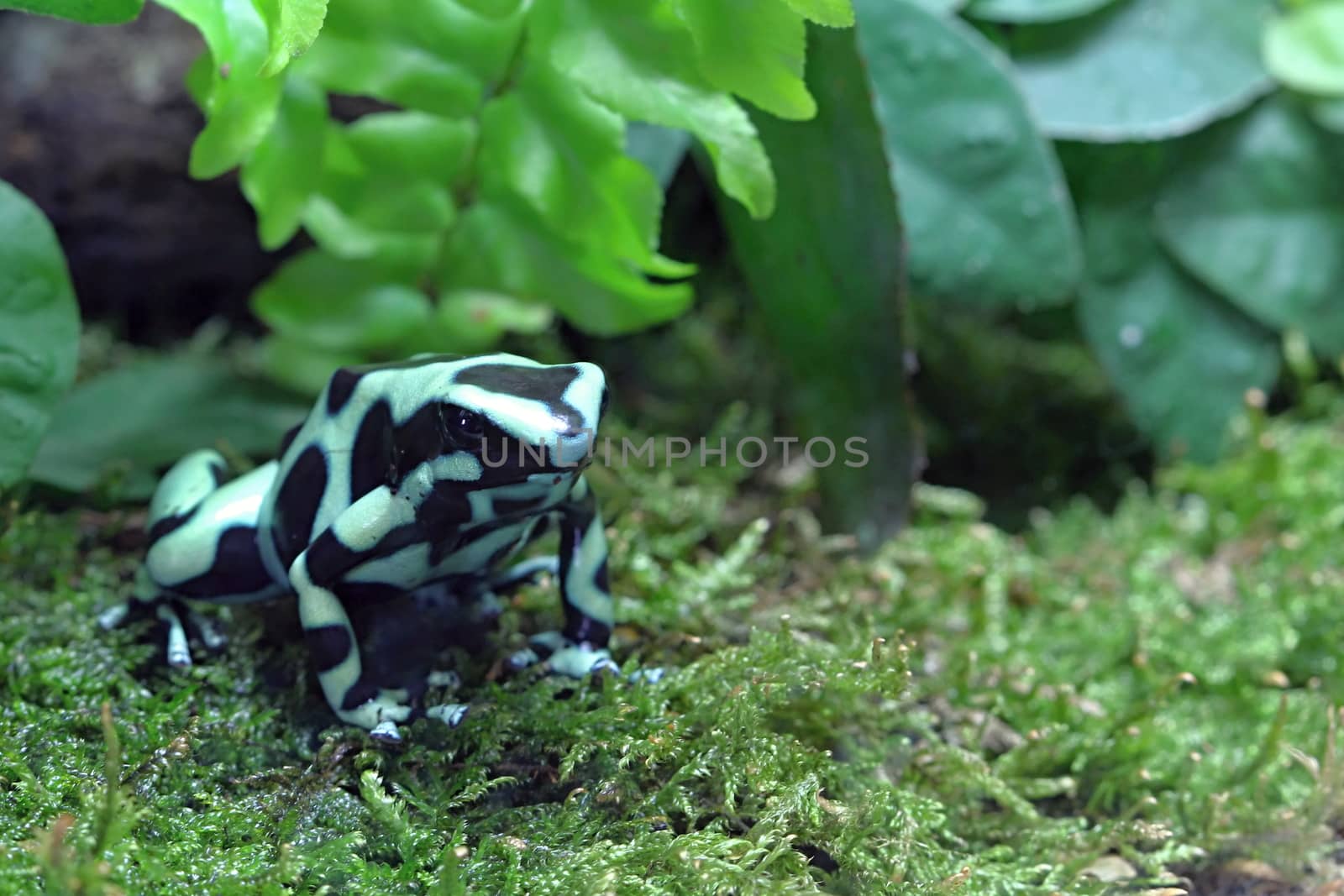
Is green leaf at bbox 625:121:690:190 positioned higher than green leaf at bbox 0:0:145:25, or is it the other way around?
green leaf at bbox 0:0:145:25

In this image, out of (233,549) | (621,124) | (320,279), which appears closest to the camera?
(233,549)

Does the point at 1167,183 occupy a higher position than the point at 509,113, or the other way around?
the point at 509,113

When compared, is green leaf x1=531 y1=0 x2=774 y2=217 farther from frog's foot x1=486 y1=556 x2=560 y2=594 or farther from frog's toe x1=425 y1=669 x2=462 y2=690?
frog's toe x1=425 y1=669 x2=462 y2=690

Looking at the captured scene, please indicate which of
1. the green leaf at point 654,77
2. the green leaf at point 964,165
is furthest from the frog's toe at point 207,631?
the green leaf at point 964,165

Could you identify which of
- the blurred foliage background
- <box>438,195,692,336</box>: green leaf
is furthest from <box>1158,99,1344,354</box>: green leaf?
<box>438,195,692,336</box>: green leaf

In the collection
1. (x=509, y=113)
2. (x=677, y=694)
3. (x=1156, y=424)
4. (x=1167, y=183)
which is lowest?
(x=1156, y=424)

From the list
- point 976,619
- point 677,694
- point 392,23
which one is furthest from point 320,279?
point 976,619

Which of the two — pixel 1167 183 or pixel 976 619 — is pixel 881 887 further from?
pixel 1167 183

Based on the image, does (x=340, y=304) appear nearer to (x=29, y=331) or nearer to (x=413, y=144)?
(x=413, y=144)
